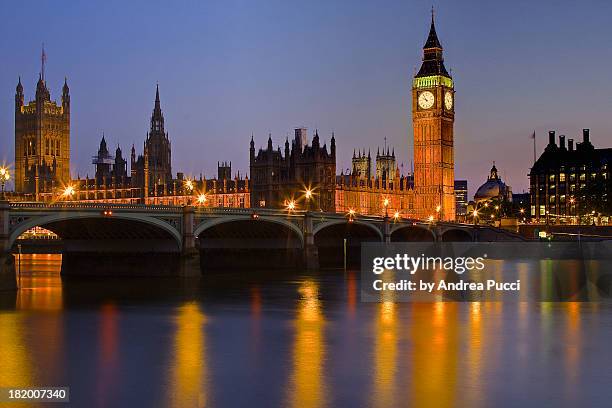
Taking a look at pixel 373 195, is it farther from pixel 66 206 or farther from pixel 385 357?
pixel 385 357

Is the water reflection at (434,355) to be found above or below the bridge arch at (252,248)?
below

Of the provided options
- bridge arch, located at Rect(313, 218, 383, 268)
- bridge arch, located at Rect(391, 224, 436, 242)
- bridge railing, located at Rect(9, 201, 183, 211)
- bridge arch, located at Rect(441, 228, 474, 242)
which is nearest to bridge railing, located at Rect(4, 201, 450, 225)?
bridge railing, located at Rect(9, 201, 183, 211)

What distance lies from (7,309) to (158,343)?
43.4ft

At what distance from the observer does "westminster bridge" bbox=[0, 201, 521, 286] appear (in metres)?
51.3

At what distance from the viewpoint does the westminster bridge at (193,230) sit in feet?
168

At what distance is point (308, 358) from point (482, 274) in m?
45.8

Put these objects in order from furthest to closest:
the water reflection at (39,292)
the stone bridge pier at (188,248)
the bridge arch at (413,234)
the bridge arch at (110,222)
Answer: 1. the bridge arch at (413,234)
2. the stone bridge pier at (188,248)
3. the bridge arch at (110,222)
4. the water reflection at (39,292)

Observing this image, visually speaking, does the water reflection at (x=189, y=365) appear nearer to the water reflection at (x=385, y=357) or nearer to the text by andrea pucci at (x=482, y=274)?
the water reflection at (x=385, y=357)

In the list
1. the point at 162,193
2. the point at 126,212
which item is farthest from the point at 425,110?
the point at 126,212

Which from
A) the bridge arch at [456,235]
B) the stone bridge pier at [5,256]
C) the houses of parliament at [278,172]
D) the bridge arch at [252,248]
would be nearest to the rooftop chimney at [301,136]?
the houses of parliament at [278,172]

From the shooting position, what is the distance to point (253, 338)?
32.8 meters

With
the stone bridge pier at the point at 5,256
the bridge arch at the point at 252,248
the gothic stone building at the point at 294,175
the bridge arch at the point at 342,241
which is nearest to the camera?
the stone bridge pier at the point at 5,256

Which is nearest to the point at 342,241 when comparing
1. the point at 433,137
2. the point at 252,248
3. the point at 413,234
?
the point at 413,234

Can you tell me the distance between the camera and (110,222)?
6019 cm
